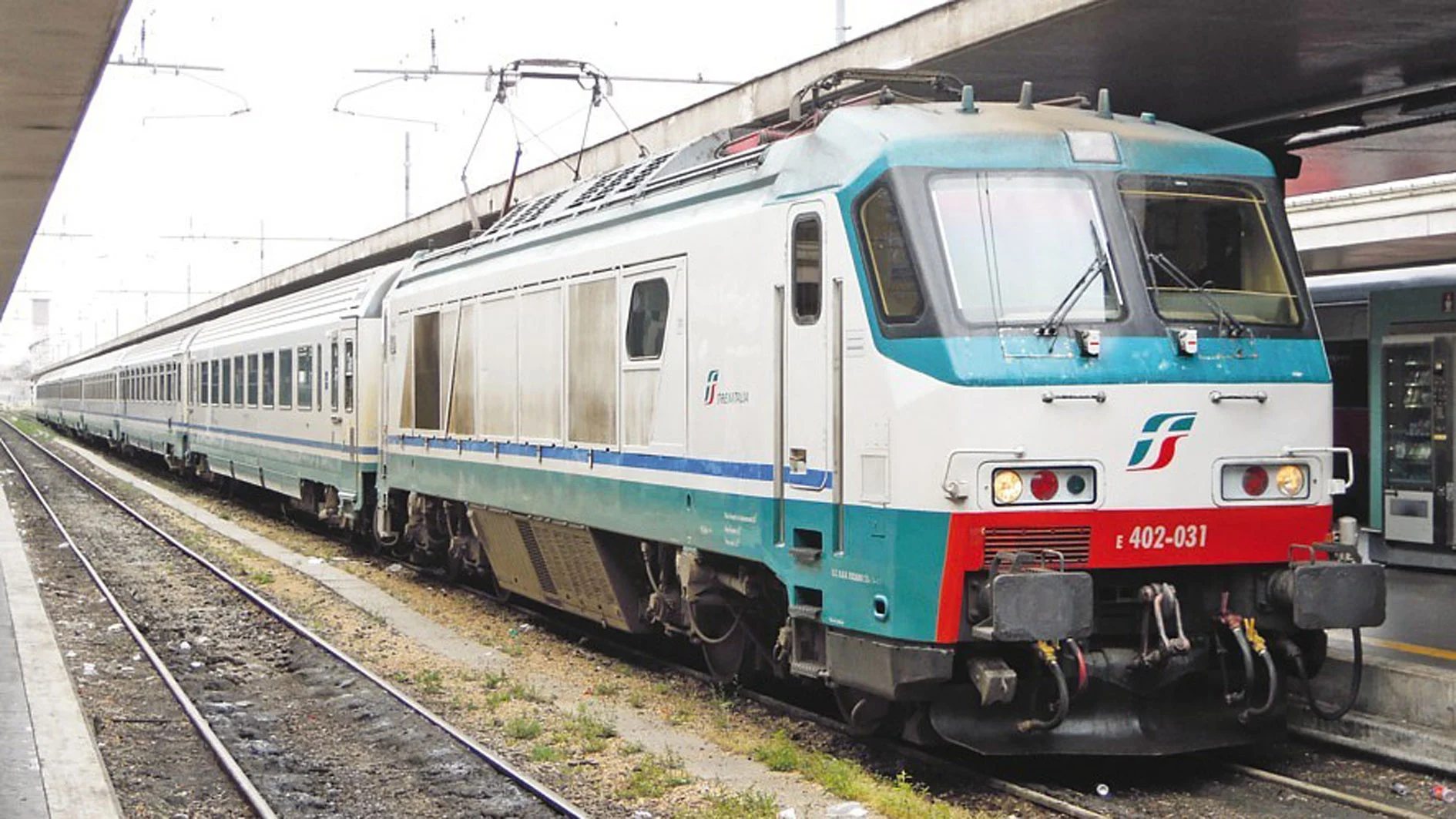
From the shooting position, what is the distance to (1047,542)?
7.65 meters

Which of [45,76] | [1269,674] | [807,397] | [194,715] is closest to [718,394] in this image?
[807,397]

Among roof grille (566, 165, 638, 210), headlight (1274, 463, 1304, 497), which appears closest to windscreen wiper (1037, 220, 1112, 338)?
headlight (1274, 463, 1304, 497)

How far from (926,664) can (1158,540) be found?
1306mm

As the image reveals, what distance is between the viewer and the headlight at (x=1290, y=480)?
8.15 metres

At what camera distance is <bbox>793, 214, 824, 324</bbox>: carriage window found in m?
8.43

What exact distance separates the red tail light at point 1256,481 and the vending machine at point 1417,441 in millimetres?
7292

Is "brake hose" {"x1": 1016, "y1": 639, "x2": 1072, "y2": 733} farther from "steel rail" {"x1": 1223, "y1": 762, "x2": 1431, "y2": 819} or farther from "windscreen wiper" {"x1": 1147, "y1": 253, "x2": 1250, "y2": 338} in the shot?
"windscreen wiper" {"x1": 1147, "y1": 253, "x2": 1250, "y2": 338}

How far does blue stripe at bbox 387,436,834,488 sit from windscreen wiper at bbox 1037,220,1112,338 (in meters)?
1.33

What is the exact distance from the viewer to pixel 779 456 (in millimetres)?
8750

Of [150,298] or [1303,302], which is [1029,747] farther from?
[150,298]

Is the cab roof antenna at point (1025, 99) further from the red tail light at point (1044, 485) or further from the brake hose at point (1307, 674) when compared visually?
the brake hose at point (1307, 674)

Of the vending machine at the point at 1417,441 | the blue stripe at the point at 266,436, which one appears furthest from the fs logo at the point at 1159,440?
the blue stripe at the point at 266,436

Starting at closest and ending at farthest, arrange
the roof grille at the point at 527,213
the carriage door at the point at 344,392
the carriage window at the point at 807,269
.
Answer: the carriage window at the point at 807,269, the roof grille at the point at 527,213, the carriage door at the point at 344,392

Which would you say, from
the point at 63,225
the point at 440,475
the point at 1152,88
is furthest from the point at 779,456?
the point at 63,225
